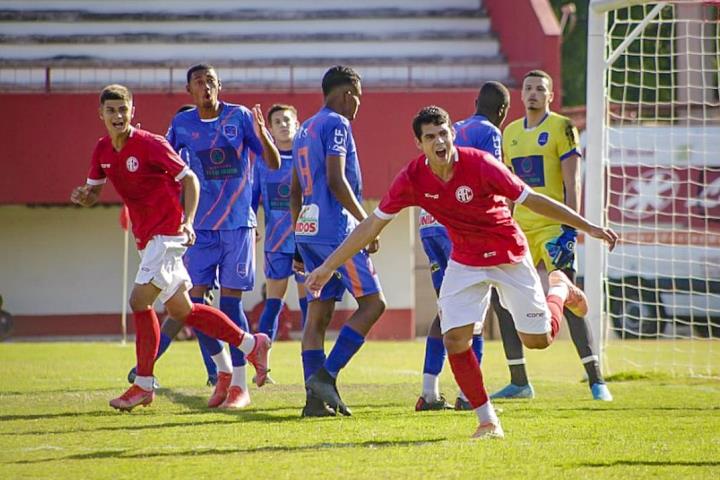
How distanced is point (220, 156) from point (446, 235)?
1841 millimetres

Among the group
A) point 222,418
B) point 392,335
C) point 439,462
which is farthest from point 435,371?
point 392,335

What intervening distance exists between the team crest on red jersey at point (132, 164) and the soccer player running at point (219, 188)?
1.19 meters

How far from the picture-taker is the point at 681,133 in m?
18.9

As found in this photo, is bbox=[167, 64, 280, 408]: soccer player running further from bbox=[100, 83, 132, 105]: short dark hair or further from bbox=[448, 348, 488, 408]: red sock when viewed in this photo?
bbox=[448, 348, 488, 408]: red sock

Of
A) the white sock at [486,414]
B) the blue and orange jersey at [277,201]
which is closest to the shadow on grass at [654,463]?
the white sock at [486,414]

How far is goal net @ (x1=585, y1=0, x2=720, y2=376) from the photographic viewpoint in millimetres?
13055

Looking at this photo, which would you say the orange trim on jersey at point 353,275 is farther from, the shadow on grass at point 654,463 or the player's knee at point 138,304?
the shadow on grass at point 654,463

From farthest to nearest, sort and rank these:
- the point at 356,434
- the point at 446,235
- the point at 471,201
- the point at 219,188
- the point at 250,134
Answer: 1. the point at 219,188
2. the point at 250,134
3. the point at 446,235
4. the point at 356,434
5. the point at 471,201

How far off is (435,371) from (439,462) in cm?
272

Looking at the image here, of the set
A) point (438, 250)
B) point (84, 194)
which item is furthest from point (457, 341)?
point (84, 194)

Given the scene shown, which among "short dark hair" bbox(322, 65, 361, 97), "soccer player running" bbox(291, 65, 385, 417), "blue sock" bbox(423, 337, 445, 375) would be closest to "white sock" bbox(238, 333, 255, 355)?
"soccer player running" bbox(291, 65, 385, 417)

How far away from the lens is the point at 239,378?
31.0 ft

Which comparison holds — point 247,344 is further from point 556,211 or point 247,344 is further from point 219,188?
point 556,211

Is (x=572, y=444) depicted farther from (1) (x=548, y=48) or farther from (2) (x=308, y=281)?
(1) (x=548, y=48)
